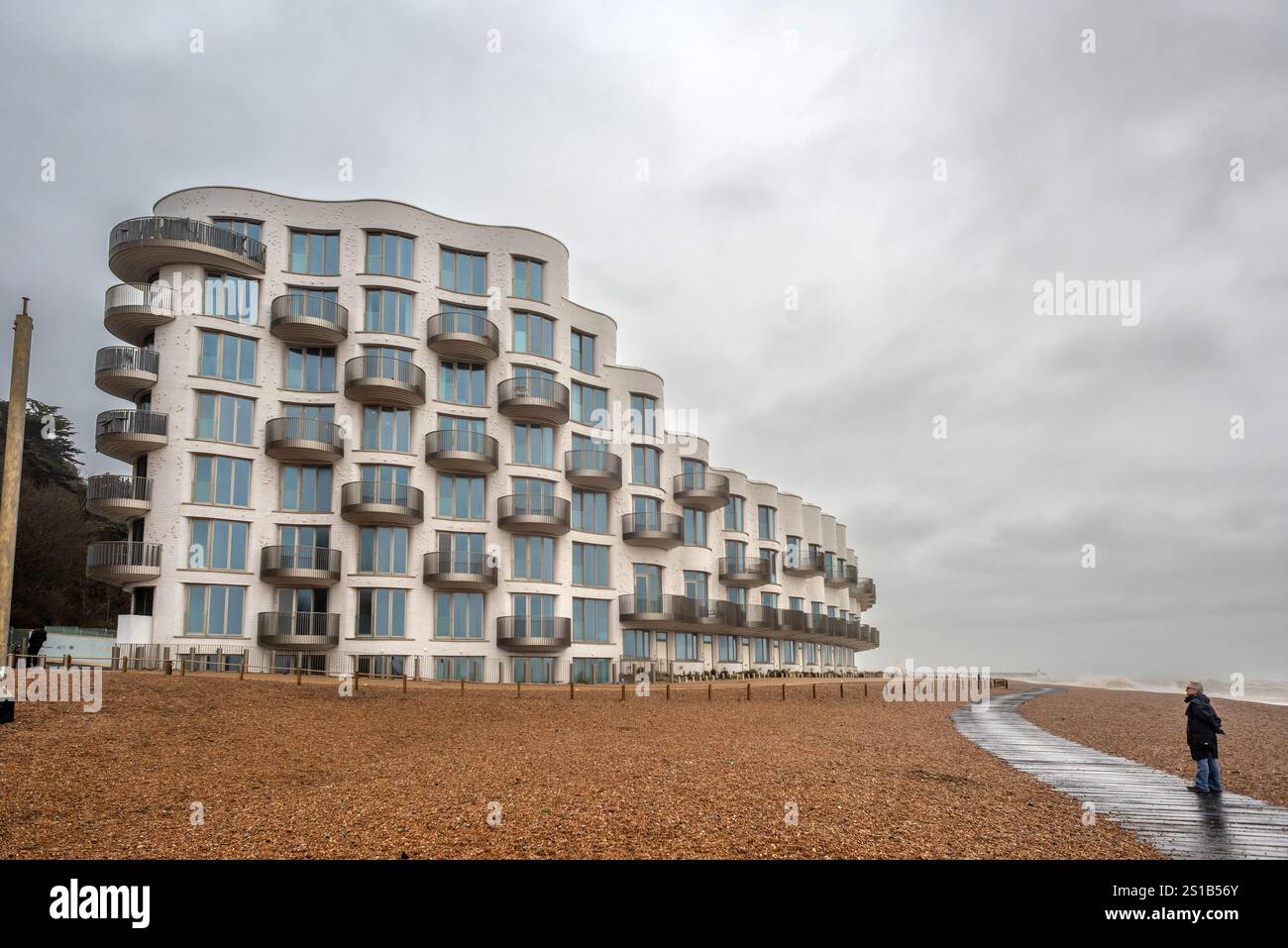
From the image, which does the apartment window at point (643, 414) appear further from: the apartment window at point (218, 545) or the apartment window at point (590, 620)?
the apartment window at point (218, 545)

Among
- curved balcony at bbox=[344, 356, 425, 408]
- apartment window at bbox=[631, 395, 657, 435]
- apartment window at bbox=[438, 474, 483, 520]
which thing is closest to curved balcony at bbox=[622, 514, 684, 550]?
apartment window at bbox=[631, 395, 657, 435]

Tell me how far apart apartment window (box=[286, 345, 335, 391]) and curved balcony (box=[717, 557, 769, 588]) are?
24753 millimetres

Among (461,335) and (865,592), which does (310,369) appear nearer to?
(461,335)

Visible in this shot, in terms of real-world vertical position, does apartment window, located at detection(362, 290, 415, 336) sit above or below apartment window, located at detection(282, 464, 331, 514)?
above

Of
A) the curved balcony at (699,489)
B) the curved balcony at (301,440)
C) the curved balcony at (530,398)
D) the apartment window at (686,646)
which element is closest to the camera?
the curved balcony at (301,440)

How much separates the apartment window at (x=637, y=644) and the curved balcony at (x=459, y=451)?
1169 centimetres

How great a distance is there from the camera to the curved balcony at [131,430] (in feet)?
119

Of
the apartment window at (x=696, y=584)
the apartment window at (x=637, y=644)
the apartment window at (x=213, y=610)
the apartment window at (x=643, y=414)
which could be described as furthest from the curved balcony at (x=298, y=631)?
the apartment window at (x=696, y=584)

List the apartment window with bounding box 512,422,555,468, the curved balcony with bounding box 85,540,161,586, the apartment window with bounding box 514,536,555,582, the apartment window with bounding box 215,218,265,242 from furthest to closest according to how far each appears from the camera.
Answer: the apartment window with bounding box 512,422,555,468 → the apartment window with bounding box 514,536,555,582 → the apartment window with bounding box 215,218,265,242 → the curved balcony with bounding box 85,540,161,586

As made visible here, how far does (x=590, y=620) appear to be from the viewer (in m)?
44.2

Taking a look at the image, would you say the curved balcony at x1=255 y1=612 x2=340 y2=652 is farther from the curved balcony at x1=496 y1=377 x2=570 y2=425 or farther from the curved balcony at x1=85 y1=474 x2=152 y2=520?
the curved balcony at x1=496 y1=377 x2=570 y2=425

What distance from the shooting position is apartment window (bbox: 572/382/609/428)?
46.2 meters

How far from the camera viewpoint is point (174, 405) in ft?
122
